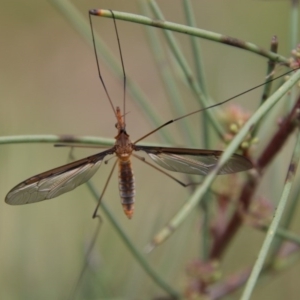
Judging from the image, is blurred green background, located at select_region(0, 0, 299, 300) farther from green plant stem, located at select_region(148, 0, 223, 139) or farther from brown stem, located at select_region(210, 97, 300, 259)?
green plant stem, located at select_region(148, 0, 223, 139)

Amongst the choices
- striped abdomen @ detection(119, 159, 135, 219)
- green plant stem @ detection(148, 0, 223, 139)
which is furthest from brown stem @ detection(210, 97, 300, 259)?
striped abdomen @ detection(119, 159, 135, 219)

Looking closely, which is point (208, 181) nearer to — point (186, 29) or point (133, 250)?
point (186, 29)

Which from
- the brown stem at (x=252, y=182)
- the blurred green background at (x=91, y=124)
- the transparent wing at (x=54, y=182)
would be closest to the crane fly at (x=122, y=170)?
the transparent wing at (x=54, y=182)

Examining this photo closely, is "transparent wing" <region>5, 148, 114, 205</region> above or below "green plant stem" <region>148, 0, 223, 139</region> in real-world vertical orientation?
below

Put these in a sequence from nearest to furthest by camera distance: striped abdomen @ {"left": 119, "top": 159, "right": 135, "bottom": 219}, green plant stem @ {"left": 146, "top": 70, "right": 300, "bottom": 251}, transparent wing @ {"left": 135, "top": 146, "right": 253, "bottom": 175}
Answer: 1. green plant stem @ {"left": 146, "top": 70, "right": 300, "bottom": 251}
2. transparent wing @ {"left": 135, "top": 146, "right": 253, "bottom": 175}
3. striped abdomen @ {"left": 119, "top": 159, "right": 135, "bottom": 219}

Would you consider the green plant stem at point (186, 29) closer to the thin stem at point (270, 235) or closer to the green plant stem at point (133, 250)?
the thin stem at point (270, 235)
